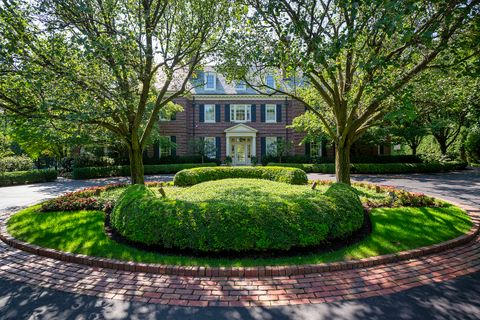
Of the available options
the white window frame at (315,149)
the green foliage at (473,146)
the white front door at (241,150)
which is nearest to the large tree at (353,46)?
the white window frame at (315,149)

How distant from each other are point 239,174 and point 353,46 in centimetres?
822

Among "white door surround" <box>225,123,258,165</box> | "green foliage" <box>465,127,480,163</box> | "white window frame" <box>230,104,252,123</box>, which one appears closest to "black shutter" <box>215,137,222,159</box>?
"white door surround" <box>225,123,258,165</box>

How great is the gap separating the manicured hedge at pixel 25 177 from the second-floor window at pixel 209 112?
12984 mm

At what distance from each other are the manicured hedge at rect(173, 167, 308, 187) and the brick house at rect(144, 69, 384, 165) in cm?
1192

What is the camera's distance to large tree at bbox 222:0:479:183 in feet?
15.8

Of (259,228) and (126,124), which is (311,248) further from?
→ (126,124)

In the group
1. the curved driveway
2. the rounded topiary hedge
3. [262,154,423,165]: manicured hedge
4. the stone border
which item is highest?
[262,154,423,165]: manicured hedge

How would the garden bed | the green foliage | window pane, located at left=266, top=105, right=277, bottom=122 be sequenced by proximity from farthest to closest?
window pane, located at left=266, top=105, right=277, bottom=122, the green foliage, the garden bed

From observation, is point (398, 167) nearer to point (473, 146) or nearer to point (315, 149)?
point (315, 149)

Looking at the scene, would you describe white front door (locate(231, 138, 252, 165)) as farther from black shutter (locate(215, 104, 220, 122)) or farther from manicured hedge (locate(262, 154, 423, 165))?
black shutter (locate(215, 104, 220, 122))

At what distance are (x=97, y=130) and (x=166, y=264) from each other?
7.52 meters

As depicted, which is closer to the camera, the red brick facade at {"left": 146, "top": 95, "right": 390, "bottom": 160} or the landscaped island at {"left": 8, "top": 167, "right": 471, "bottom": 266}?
the landscaped island at {"left": 8, "top": 167, "right": 471, "bottom": 266}

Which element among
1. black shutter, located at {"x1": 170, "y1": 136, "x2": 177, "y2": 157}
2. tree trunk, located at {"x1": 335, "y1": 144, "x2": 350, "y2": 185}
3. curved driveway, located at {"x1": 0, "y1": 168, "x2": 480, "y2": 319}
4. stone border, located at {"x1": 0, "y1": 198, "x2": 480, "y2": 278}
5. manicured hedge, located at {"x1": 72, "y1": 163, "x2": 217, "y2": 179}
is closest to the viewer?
curved driveway, located at {"x1": 0, "y1": 168, "x2": 480, "y2": 319}

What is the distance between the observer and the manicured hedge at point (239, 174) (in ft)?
38.4
